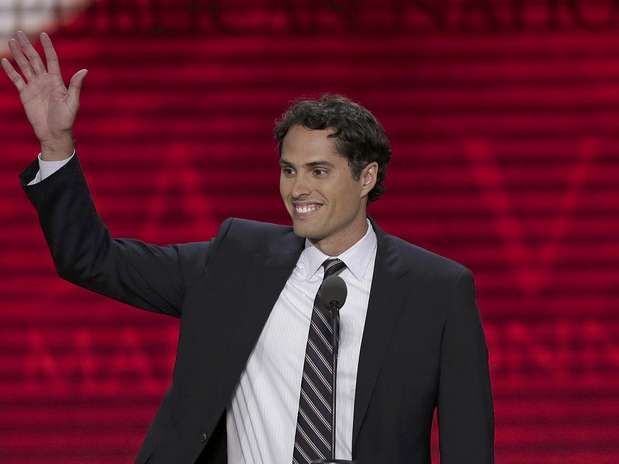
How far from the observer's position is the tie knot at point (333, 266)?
2904 mm

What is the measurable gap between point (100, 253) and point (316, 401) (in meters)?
0.55

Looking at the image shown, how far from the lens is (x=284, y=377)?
2785mm

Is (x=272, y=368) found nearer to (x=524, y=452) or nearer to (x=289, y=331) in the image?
(x=289, y=331)

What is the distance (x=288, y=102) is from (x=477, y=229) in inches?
33.7

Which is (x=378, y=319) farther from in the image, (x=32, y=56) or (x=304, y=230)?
(x=32, y=56)

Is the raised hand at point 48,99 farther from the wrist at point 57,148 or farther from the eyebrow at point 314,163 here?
the eyebrow at point 314,163

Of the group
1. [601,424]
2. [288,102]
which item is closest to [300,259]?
[288,102]

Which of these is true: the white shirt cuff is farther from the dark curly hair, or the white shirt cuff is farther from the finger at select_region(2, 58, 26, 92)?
the dark curly hair

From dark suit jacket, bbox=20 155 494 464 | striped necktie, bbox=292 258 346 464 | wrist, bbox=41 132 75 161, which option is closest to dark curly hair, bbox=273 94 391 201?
dark suit jacket, bbox=20 155 494 464

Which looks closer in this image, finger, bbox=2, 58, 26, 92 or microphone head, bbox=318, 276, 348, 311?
microphone head, bbox=318, 276, 348, 311

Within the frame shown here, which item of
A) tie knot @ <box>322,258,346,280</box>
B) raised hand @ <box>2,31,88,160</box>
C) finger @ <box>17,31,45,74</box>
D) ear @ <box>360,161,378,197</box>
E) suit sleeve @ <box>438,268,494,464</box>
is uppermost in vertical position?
finger @ <box>17,31,45,74</box>

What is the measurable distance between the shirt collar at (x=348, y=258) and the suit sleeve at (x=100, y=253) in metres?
0.19

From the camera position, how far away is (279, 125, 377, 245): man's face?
9.41ft

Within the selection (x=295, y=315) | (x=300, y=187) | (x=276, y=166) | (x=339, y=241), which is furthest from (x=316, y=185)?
(x=276, y=166)
